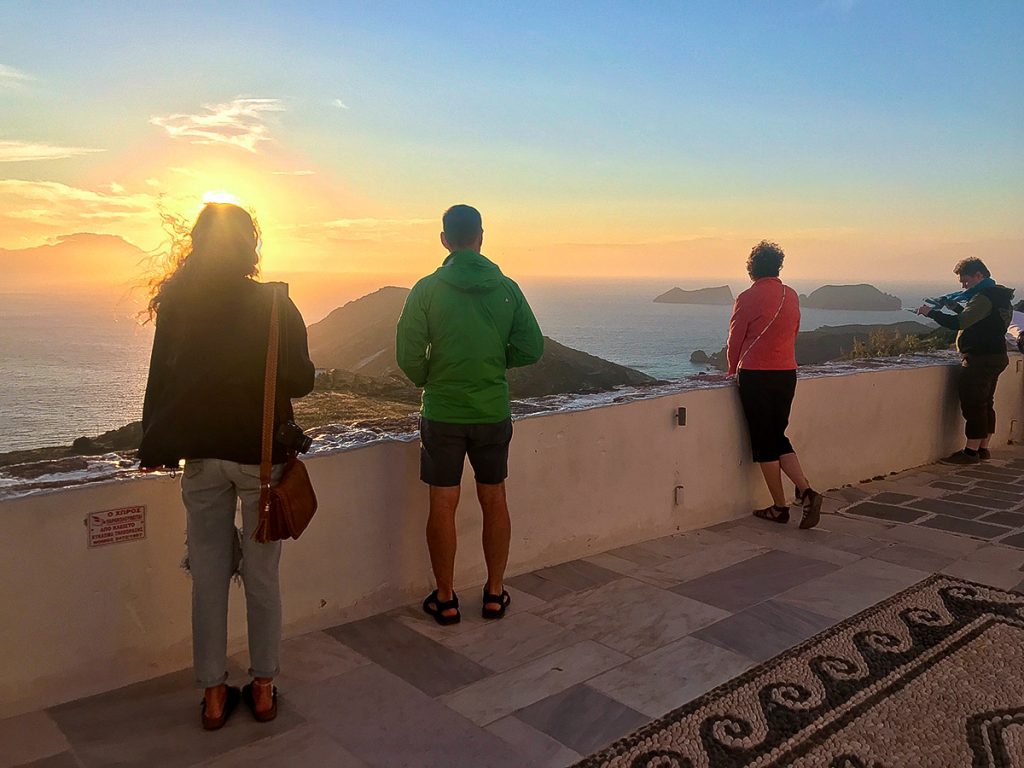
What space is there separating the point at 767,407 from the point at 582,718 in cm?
310

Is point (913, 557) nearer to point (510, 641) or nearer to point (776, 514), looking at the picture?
point (776, 514)

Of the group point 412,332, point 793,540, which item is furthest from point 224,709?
point 793,540

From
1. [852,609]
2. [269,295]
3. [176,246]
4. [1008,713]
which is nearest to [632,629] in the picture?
[852,609]

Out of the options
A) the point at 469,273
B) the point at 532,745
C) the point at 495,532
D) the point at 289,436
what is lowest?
the point at 532,745

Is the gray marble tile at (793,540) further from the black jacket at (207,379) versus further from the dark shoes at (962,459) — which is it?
the black jacket at (207,379)

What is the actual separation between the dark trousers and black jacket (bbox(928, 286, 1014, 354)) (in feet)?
0.27

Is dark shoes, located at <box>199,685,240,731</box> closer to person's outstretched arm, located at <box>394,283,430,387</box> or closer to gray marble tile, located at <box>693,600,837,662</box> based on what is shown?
person's outstretched arm, located at <box>394,283,430,387</box>

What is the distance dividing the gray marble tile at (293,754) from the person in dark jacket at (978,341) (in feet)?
22.3

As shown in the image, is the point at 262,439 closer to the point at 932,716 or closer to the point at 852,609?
the point at 932,716

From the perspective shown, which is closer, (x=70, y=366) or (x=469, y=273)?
(x=469, y=273)

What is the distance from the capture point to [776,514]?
18.8 feet

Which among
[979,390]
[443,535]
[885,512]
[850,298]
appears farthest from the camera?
[850,298]

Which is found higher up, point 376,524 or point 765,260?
point 765,260

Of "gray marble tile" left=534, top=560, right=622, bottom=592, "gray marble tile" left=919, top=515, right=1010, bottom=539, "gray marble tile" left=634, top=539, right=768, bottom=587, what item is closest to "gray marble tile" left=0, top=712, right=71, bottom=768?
"gray marble tile" left=534, top=560, right=622, bottom=592
